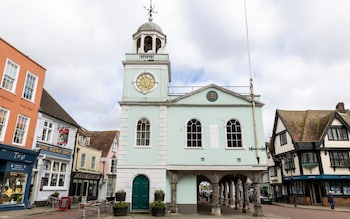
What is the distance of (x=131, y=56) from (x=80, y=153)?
12265mm

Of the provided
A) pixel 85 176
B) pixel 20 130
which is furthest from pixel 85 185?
pixel 20 130

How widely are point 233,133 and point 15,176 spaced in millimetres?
15444

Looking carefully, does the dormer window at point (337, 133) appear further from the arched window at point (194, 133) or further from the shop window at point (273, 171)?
the arched window at point (194, 133)

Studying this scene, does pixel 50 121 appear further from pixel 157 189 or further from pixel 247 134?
pixel 247 134

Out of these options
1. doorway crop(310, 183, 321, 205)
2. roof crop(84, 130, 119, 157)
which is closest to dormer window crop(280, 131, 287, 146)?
doorway crop(310, 183, 321, 205)

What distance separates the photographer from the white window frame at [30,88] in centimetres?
1688

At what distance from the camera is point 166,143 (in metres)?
16.6

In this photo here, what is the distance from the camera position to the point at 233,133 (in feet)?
55.8

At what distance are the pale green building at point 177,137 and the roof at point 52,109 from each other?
660 cm

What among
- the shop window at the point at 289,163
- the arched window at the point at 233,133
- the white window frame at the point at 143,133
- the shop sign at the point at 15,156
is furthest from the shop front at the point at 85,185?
the shop window at the point at 289,163

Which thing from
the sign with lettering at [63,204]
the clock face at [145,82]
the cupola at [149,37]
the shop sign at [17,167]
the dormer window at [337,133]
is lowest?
the sign with lettering at [63,204]

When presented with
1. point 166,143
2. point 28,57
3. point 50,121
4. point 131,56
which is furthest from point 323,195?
point 28,57

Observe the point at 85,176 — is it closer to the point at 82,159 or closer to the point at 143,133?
the point at 82,159

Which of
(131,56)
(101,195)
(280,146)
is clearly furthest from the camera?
(280,146)
